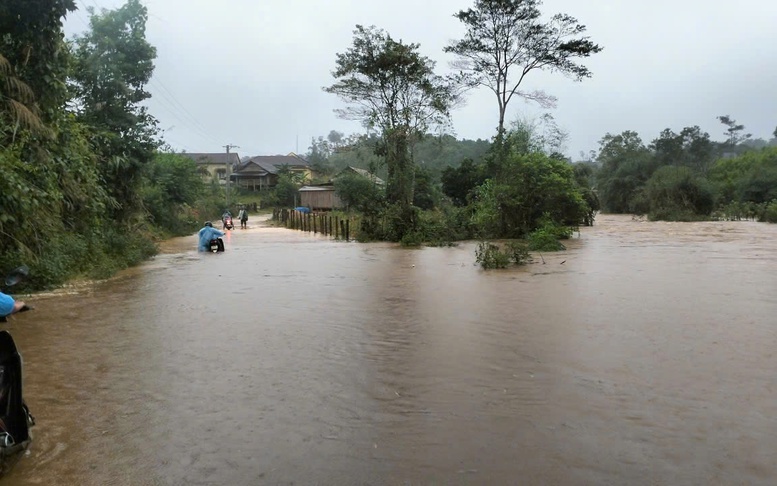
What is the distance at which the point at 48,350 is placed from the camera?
7262 millimetres

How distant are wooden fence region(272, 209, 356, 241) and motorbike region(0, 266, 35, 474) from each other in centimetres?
2443

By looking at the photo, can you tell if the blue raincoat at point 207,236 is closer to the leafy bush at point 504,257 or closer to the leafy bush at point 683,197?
the leafy bush at point 504,257

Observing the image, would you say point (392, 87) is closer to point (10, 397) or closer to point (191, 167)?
point (191, 167)

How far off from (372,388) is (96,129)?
16447mm

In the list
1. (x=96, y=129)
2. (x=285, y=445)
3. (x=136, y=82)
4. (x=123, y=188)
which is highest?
(x=136, y=82)

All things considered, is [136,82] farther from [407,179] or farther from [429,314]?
[429,314]

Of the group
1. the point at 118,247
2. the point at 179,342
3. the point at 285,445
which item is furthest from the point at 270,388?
the point at 118,247

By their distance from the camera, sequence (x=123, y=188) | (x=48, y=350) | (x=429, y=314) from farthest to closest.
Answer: (x=123, y=188) < (x=429, y=314) < (x=48, y=350)

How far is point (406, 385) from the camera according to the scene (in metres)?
5.75

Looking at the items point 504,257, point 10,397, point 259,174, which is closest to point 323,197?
point 259,174

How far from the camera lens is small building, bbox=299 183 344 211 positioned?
2009 inches

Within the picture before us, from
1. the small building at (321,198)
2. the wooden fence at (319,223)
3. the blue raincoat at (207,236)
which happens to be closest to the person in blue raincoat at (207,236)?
the blue raincoat at (207,236)

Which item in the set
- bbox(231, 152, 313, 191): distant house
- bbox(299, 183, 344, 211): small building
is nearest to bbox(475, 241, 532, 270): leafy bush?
bbox(299, 183, 344, 211): small building

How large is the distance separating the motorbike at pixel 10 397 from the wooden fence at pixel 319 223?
2443 centimetres
